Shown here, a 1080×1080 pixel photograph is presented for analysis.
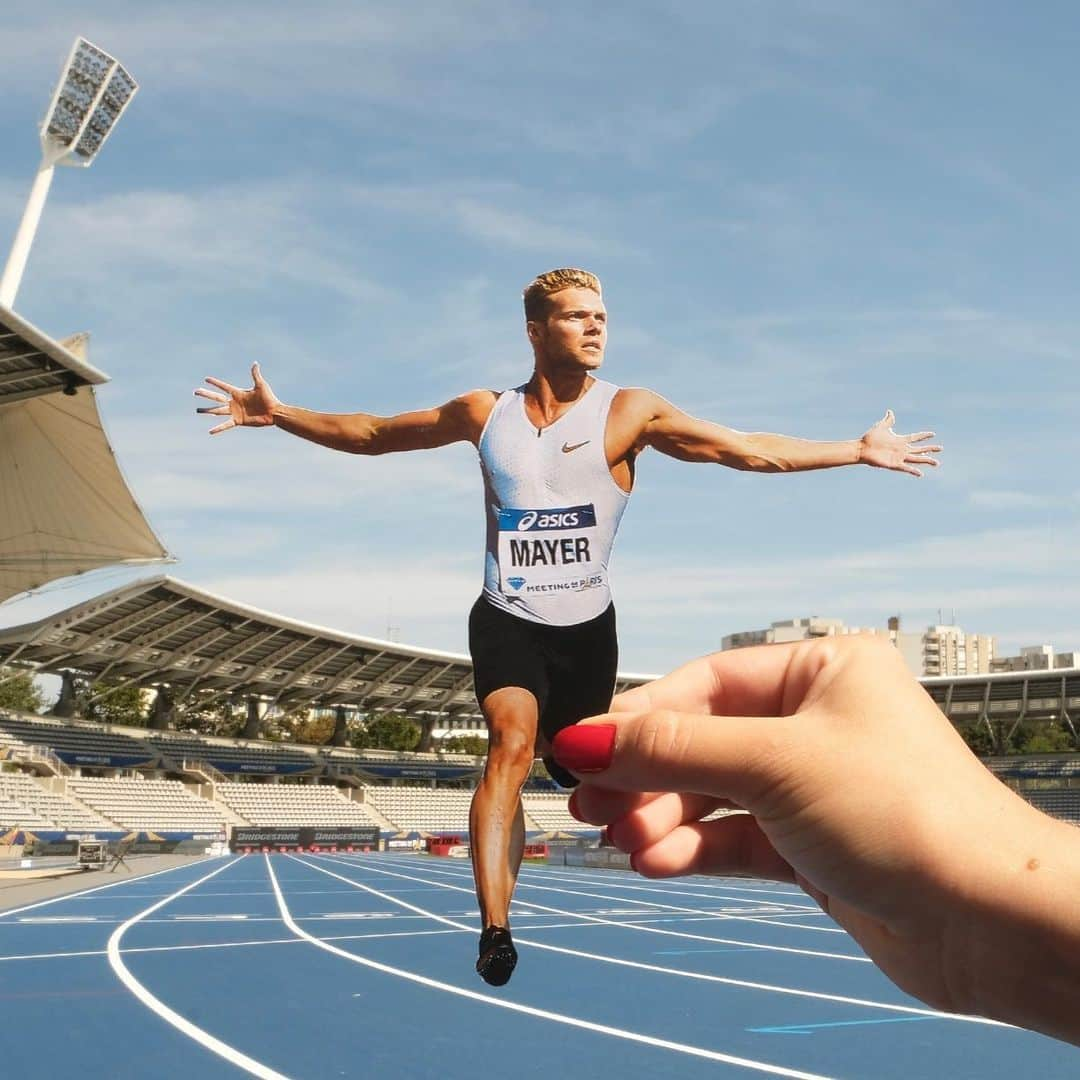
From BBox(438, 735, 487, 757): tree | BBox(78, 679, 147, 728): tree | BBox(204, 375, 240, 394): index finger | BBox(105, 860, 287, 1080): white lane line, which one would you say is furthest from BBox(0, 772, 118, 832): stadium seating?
BBox(204, 375, 240, 394): index finger

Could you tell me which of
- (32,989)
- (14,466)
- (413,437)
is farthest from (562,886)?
(413,437)

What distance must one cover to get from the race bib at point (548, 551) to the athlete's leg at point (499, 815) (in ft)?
1.54

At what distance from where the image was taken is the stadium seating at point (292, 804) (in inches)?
2635

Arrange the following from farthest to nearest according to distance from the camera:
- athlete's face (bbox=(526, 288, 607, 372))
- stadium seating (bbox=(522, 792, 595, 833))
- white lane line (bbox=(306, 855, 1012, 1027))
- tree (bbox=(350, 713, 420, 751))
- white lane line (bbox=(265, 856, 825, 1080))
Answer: tree (bbox=(350, 713, 420, 751)) < stadium seating (bbox=(522, 792, 595, 833)) < white lane line (bbox=(306, 855, 1012, 1027)) < white lane line (bbox=(265, 856, 825, 1080)) < athlete's face (bbox=(526, 288, 607, 372))

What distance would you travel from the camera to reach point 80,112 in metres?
41.4

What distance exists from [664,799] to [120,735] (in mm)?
67933

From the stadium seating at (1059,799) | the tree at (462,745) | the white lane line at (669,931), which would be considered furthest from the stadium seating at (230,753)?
the stadium seating at (1059,799)

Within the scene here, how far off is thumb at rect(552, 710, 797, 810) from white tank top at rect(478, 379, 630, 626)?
3.06ft

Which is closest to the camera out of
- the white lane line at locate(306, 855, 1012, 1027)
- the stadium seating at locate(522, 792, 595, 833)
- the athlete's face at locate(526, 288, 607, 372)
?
the athlete's face at locate(526, 288, 607, 372)

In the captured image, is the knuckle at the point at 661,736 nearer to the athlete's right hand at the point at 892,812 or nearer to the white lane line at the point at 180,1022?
the athlete's right hand at the point at 892,812

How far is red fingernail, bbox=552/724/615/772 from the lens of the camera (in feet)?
8.09

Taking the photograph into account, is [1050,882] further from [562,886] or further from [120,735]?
[120,735]

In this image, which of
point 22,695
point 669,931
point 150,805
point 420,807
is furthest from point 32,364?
point 22,695

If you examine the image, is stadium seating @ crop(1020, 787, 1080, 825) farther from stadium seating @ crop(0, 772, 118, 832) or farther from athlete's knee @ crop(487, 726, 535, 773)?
athlete's knee @ crop(487, 726, 535, 773)
